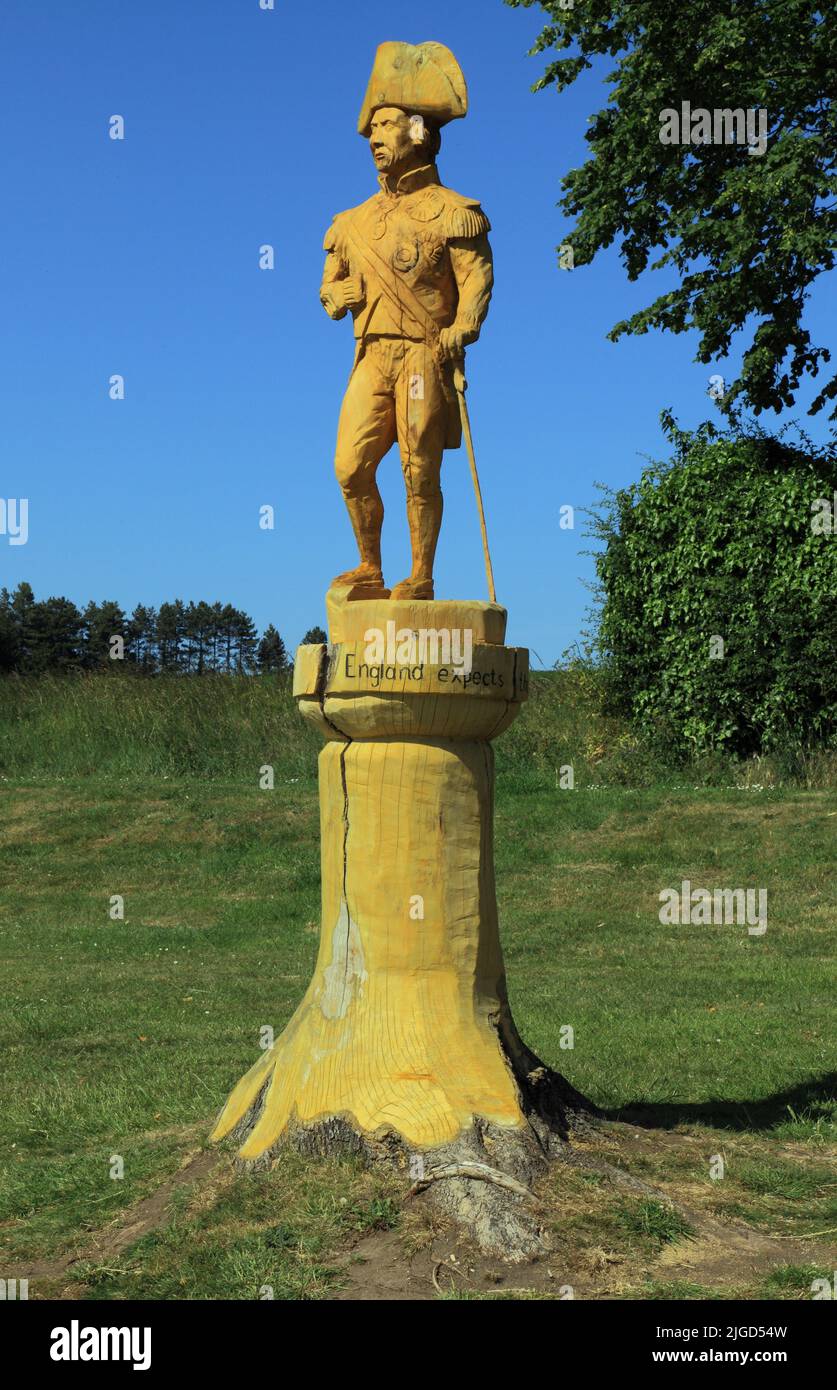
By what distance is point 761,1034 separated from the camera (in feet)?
28.2

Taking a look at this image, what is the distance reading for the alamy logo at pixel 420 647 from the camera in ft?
17.3

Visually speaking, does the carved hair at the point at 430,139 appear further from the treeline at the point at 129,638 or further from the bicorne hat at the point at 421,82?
the treeline at the point at 129,638

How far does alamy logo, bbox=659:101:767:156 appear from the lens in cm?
1463

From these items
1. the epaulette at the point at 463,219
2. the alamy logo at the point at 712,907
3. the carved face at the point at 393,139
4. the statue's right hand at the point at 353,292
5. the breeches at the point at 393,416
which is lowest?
the alamy logo at the point at 712,907

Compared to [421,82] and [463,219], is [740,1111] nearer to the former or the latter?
[463,219]

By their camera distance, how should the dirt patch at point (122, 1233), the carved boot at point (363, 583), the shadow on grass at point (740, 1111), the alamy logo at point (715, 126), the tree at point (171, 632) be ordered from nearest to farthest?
the dirt patch at point (122, 1233), the carved boot at point (363, 583), the shadow on grass at point (740, 1111), the alamy logo at point (715, 126), the tree at point (171, 632)

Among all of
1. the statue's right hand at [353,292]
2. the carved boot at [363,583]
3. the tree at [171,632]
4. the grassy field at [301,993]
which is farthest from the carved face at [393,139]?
the tree at [171,632]

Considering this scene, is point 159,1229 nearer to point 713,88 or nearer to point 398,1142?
point 398,1142

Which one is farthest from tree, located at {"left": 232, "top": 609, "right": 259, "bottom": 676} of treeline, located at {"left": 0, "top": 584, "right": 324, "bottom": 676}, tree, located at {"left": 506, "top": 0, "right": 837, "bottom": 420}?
tree, located at {"left": 506, "top": 0, "right": 837, "bottom": 420}

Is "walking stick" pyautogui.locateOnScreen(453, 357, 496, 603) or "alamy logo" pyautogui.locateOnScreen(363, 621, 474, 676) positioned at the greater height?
"walking stick" pyautogui.locateOnScreen(453, 357, 496, 603)

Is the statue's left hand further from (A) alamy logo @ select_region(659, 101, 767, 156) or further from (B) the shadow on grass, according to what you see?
(A) alamy logo @ select_region(659, 101, 767, 156)

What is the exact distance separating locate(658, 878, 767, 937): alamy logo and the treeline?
27.3 feet

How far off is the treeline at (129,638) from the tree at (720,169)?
7.35 m
